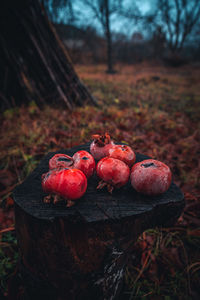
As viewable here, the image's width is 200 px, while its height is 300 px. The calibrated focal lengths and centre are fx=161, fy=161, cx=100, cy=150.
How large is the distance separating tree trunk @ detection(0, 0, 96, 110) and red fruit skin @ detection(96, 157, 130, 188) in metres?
3.37

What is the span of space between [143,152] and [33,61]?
328cm

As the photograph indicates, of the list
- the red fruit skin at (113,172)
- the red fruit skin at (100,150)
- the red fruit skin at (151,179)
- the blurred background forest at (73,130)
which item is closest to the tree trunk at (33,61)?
the blurred background forest at (73,130)

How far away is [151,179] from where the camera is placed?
1.01 meters

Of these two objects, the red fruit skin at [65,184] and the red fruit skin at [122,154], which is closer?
the red fruit skin at [65,184]

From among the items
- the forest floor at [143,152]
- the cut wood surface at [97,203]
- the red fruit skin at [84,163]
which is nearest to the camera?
the cut wood surface at [97,203]

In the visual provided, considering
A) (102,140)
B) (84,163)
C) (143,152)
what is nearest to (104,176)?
(84,163)

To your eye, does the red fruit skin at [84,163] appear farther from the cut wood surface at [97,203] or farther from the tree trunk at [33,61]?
the tree trunk at [33,61]

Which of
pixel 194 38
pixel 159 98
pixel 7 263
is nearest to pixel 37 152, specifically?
pixel 7 263

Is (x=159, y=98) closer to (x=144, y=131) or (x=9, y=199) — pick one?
(x=144, y=131)

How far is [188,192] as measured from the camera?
2.23 meters

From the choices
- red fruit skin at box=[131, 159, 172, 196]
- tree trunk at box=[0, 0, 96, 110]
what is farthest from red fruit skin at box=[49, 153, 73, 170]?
tree trunk at box=[0, 0, 96, 110]

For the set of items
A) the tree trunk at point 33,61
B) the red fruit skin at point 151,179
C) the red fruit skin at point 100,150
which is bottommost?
the red fruit skin at point 151,179

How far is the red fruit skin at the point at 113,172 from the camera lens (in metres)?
1.06

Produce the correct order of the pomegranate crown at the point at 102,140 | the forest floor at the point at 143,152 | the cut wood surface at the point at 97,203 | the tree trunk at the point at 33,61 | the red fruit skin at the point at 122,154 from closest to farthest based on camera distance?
1. the cut wood surface at the point at 97,203
2. the red fruit skin at the point at 122,154
3. the pomegranate crown at the point at 102,140
4. the forest floor at the point at 143,152
5. the tree trunk at the point at 33,61
